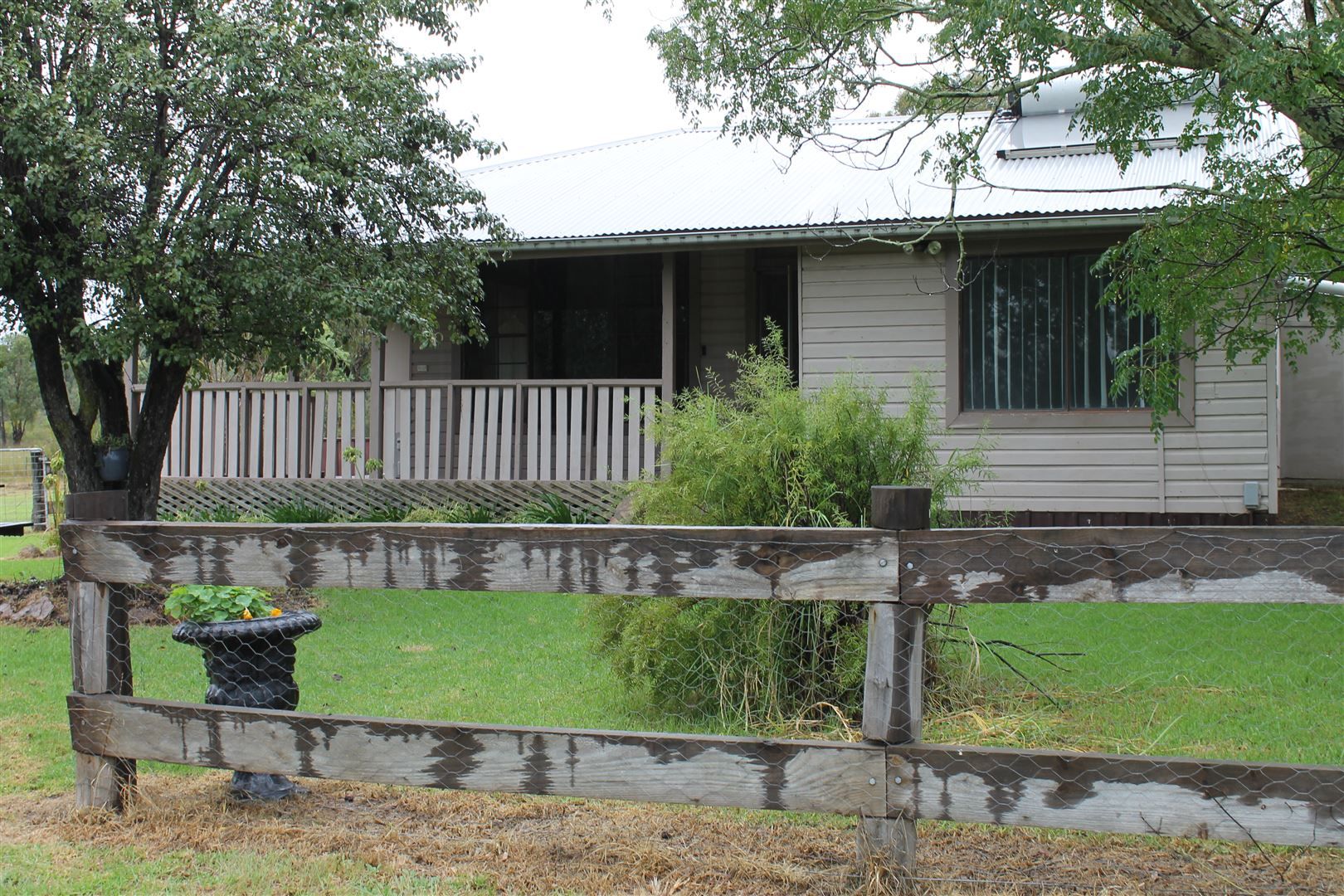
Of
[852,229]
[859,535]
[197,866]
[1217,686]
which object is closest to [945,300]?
[852,229]

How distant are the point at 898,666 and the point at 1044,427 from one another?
8307 millimetres

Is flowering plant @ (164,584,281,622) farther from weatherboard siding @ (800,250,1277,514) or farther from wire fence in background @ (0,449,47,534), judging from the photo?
wire fence in background @ (0,449,47,534)

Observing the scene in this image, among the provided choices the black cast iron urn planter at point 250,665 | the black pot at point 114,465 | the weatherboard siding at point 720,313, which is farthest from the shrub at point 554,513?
the black cast iron urn planter at point 250,665

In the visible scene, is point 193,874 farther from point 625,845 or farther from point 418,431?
point 418,431

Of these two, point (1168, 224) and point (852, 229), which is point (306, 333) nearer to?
point (852, 229)

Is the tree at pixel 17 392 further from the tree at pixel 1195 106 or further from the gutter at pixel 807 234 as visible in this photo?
the tree at pixel 1195 106

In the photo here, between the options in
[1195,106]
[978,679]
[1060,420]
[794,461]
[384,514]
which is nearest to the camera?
[794,461]

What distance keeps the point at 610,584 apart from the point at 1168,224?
5822 millimetres

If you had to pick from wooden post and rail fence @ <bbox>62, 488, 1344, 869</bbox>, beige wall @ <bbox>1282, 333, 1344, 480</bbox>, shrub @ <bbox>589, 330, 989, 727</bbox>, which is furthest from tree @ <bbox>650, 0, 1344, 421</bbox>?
beige wall @ <bbox>1282, 333, 1344, 480</bbox>

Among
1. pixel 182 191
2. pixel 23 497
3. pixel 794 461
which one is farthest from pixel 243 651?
pixel 23 497

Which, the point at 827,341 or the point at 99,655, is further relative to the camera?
the point at 827,341

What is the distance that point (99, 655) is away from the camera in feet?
13.2

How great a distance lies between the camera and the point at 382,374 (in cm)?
1296

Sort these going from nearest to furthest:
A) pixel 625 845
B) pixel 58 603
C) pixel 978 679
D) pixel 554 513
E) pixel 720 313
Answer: pixel 625 845
pixel 978 679
pixel 58 603
pixel 554 513
pixel 720 313
